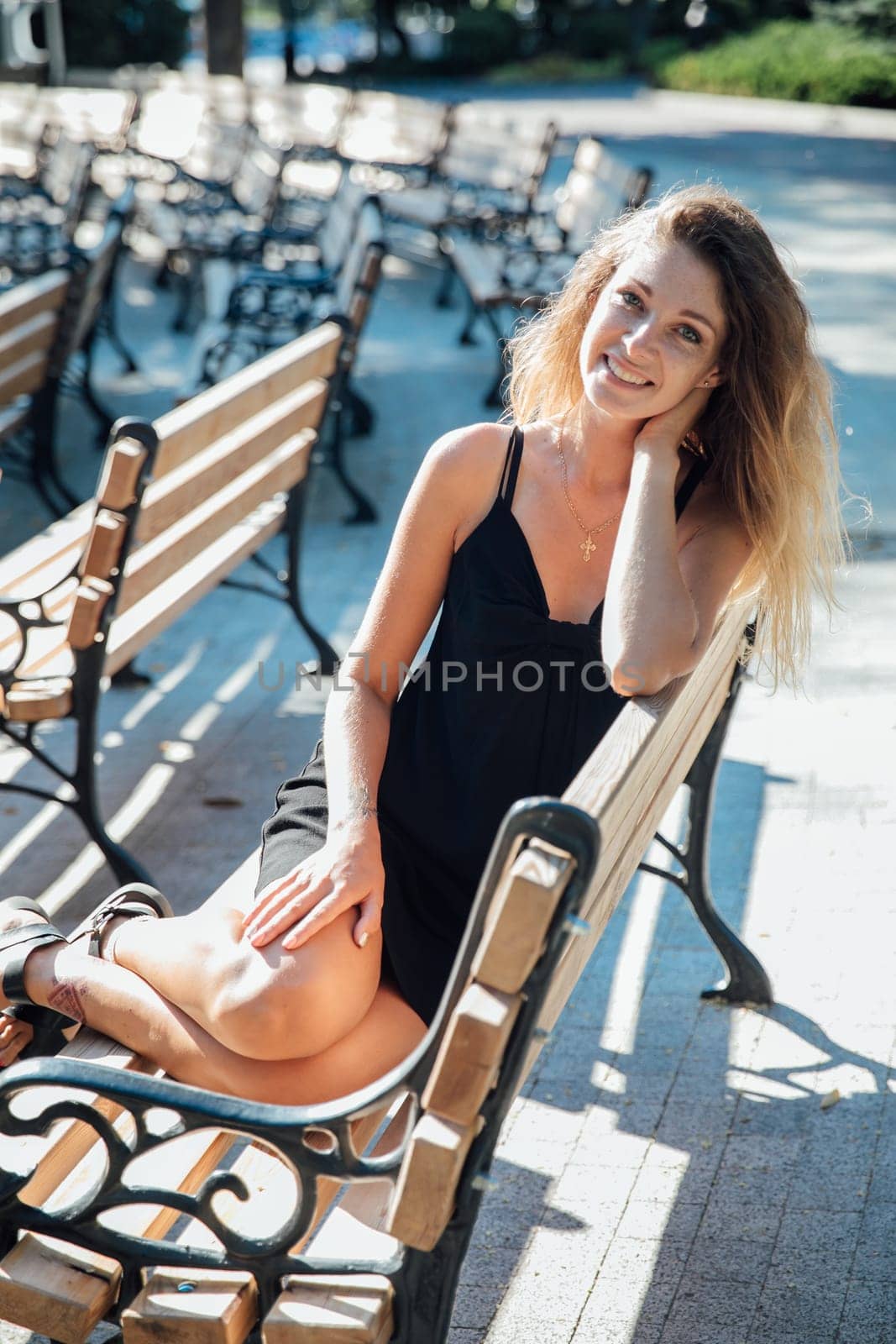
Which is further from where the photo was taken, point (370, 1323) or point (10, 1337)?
point (10, 1337)

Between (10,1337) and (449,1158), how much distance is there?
122cm

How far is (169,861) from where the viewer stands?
4.13 metres

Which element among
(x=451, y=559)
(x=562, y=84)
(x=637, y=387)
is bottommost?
(x=562, y=84)

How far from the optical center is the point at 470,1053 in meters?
1.67

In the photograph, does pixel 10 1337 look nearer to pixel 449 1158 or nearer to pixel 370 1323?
pixel 370 1323

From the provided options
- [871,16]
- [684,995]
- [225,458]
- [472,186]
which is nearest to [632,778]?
[684,995]

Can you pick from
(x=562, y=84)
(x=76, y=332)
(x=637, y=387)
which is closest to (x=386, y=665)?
(x=637, y=387)

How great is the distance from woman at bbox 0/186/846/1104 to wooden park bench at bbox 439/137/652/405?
4892mm

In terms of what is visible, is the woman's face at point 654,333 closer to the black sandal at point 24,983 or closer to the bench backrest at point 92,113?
the black sandal at point 24,983

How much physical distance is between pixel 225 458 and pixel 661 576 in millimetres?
1970

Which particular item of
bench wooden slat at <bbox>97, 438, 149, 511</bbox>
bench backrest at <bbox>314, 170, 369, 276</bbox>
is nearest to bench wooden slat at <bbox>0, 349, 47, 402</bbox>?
bench backrest at <bbox>314, 170, 369, 276</bbox>

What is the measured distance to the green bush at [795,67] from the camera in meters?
28.3

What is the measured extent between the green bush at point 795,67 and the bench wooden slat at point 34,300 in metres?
25.4

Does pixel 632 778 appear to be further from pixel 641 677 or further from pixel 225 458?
pixel 225 458
